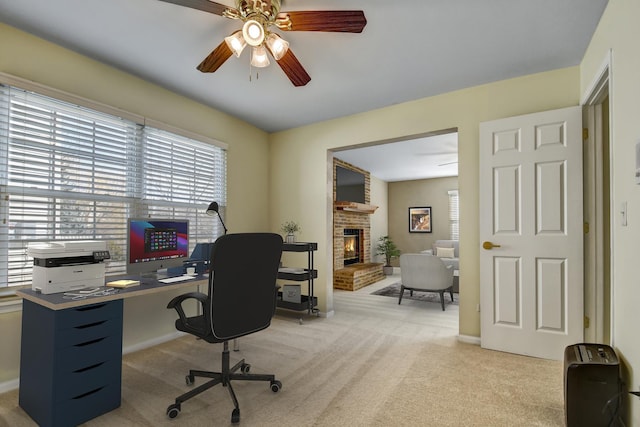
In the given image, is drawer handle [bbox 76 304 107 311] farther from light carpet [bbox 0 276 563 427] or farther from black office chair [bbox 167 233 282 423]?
light carpet [bbox 0 276 563 427]

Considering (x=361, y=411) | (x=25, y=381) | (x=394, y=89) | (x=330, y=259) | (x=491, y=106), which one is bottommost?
(x=361, y=411)

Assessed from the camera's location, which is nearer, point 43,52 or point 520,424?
point 520,424

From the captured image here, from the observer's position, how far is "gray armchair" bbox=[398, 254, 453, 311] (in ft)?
Answer: 14.4

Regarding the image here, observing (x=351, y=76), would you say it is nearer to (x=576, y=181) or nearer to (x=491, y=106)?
(x=491, y=106)

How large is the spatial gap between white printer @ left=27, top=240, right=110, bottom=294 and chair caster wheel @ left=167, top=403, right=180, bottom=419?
0.97 m

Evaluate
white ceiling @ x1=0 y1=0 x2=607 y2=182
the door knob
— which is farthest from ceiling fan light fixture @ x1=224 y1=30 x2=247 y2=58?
the door knob

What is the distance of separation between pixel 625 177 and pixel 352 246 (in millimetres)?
5482

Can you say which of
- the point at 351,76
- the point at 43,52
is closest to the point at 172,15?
the point at 43,52

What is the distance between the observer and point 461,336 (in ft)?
10.2

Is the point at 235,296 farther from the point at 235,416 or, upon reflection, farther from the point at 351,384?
the point at 351,384

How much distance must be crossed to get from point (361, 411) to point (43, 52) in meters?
3.42

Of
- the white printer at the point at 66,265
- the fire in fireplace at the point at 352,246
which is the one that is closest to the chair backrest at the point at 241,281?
the white printer at the point at 66,265

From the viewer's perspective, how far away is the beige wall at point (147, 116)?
2.21 meters

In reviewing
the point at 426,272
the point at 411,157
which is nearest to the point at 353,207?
the point at 411,157
